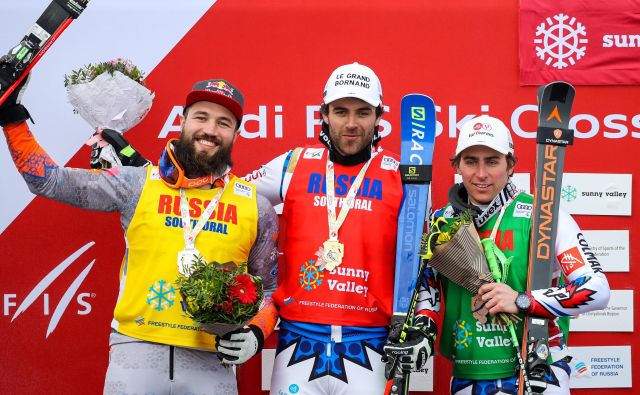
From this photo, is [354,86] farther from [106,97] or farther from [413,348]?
[106,97]

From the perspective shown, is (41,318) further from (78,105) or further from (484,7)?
(484,7)

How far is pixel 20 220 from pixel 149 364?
1.74 metres

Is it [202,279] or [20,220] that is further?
[20,220]

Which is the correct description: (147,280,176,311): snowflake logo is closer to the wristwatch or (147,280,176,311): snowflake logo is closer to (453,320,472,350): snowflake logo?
(453,320,472,350): snowflake logo

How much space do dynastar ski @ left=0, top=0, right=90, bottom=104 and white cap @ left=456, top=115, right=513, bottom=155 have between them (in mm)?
1761

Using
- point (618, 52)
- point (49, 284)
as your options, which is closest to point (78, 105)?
point (49, 284)

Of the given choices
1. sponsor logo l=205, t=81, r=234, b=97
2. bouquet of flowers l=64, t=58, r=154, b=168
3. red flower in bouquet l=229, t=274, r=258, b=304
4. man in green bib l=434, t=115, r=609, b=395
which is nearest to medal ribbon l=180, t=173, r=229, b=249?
red flower in bouquet l=229, t=274, r=258, b=304

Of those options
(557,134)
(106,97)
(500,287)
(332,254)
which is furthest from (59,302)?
(557,134)

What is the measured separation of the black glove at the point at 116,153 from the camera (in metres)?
3.72

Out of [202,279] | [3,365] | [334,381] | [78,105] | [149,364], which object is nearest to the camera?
[202,279]

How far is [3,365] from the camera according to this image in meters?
4.19

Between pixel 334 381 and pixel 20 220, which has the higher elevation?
pixel 20 220

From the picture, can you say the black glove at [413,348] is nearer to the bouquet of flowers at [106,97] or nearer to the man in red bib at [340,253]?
the man in red bib at [340,253]

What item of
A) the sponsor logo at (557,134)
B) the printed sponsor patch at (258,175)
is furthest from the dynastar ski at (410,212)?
the printed sponsor patch at (258,175)
